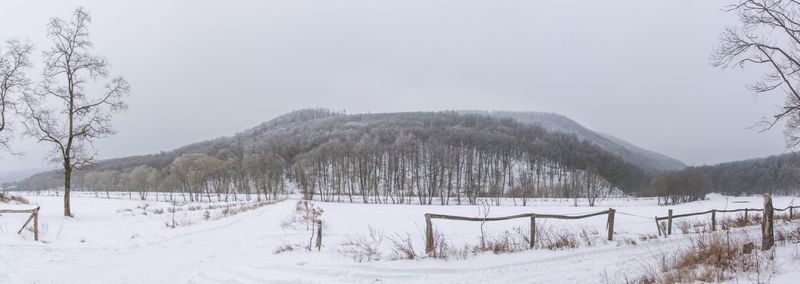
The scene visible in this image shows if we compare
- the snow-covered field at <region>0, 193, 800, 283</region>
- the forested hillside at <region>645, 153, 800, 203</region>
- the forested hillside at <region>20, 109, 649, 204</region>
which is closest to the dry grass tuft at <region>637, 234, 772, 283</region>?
the snow-covered field at <region>0, 193, 800, 283</region>

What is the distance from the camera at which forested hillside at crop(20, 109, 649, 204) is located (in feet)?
→ 314

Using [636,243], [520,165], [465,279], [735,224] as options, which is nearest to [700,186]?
[520,165]

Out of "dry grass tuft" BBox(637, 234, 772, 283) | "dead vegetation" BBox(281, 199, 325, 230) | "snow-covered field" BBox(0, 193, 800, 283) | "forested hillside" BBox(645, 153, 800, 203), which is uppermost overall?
"dry grass tuft" BBox(637, 234, 772, 283)

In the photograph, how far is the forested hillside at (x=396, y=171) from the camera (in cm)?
9556

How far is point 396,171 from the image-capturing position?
339 ft

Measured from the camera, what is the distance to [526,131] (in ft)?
550

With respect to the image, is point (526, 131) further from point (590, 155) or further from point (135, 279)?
point (135, 279)

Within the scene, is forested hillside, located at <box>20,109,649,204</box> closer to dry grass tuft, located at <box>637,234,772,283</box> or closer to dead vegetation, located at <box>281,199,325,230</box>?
dead vegetation, located at <box>281,199,325,230</box>

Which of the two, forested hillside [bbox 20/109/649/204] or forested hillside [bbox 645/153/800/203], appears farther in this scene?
forested hillside [bbox 645/153/800/203]

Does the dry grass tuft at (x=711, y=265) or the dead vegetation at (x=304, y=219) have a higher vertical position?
the dry grass tuft at (x=711, y=265)

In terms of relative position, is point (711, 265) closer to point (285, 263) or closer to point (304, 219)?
point (285, 263)

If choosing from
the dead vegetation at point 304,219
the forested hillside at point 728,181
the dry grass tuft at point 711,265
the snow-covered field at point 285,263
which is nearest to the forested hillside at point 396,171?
the forested hillside at point 728,181

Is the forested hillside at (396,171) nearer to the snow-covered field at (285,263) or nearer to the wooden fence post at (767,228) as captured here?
the snow-covered field at (285,263)

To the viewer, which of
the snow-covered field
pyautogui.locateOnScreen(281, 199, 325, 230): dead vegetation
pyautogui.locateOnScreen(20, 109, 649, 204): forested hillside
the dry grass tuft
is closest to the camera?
the dry grass tuft
